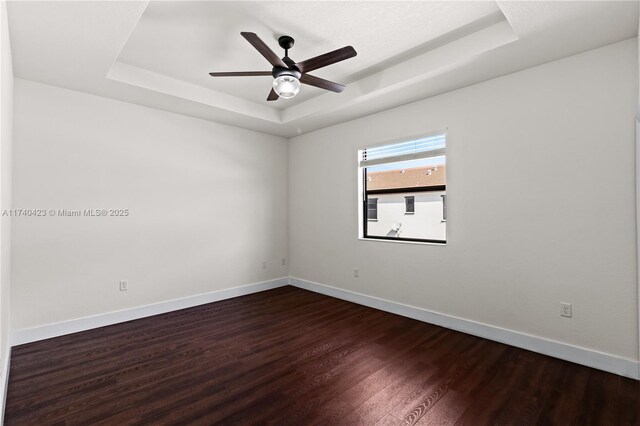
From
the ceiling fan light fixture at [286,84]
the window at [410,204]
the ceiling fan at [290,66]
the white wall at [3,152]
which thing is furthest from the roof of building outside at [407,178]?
the white wall at [3,152]

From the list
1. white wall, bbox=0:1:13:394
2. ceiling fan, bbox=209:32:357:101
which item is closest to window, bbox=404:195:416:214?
ceiling fan, bbox=209:32:357:101

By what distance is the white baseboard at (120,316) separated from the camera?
10.2ft

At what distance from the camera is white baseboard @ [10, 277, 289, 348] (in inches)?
122

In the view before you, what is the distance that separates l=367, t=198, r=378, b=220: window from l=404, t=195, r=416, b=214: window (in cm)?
49

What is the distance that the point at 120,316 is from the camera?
3.64 meters

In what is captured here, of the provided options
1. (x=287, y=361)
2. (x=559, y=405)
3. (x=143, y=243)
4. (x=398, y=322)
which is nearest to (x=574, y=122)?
(x=559, y=405)

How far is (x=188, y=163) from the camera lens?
427cm

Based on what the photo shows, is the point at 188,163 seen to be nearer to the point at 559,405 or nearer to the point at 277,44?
the point at 277,44

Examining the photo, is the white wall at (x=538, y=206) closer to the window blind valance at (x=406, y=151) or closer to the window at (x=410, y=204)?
the window blind valance at (x=406, y=151)

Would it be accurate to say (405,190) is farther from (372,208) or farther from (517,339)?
(517,339)

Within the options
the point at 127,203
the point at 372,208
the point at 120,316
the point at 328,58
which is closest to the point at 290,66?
the point at 328,58

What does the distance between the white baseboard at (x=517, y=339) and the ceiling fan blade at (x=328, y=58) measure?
286 centimetres

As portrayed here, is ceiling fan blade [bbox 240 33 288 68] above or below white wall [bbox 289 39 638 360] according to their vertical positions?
above

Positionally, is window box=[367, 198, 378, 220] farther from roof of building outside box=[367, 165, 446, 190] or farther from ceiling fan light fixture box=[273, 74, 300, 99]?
ceiling fan light fixture box=[273, 74, 300, 99]
